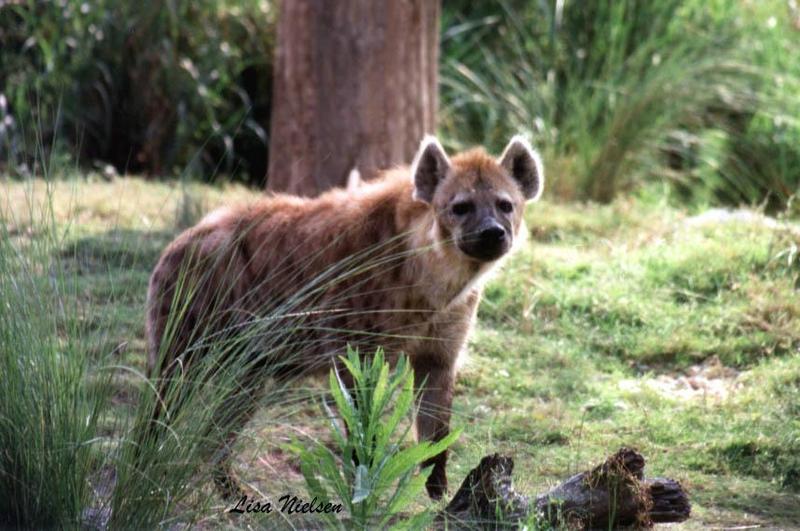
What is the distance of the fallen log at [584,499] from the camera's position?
145 inches

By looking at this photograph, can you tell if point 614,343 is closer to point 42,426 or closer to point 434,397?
point 434,397

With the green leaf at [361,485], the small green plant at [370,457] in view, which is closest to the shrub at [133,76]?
the small green plant at [370,457]

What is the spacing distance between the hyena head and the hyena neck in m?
0.04

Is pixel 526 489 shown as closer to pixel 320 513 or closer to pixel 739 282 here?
pixel 320 513

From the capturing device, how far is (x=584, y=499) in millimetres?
3727

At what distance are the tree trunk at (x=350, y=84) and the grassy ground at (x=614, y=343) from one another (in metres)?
0.67

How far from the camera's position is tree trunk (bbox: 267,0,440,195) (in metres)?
7.44

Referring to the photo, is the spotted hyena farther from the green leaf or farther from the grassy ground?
the green leaf

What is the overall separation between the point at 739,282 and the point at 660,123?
108 inches

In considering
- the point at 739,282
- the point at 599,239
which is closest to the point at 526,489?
the point at 739,282

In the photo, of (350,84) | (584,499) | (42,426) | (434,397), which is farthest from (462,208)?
(350,84)

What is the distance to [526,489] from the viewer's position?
4.16m
